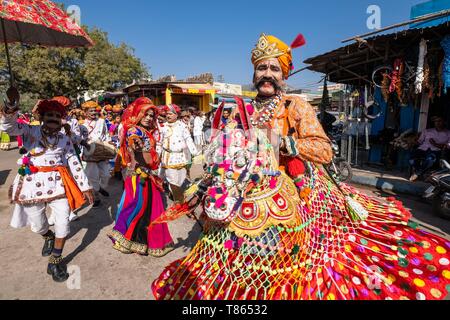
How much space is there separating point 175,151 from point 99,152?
1.60 metres

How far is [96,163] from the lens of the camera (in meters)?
5.75

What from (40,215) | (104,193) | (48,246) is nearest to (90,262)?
(48,246)

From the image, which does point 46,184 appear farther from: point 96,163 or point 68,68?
point 68,68

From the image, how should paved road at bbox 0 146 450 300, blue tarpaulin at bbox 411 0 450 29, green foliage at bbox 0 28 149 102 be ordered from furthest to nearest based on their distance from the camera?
green foliage at bbox 0 28 149 102
blue tarpaulin at bbox 411 0 450 29
paved road at bbox 0 146 450 300

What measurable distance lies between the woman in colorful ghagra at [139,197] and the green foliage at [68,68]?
20021 mm

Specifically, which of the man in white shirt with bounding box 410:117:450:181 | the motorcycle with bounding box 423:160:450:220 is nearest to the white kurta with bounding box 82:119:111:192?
the motorcycle with bounding box 423:160:450:220

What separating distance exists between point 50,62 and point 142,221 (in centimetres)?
2142

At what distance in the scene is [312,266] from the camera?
216 cm

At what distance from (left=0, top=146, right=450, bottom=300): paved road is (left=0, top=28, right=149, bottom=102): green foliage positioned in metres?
18.8

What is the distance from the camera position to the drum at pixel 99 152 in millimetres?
5555

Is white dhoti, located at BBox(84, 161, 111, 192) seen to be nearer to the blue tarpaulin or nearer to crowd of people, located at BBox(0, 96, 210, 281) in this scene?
crowd of people, located at BBox(0, 96, 210, 281)

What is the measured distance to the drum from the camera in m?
5.55
